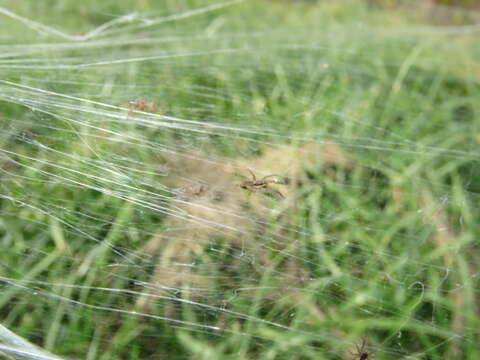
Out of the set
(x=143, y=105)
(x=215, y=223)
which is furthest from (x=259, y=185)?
(x=143, y=105)

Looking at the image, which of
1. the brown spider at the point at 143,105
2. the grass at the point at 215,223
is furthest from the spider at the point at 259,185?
the brown spider at the point at 143,105

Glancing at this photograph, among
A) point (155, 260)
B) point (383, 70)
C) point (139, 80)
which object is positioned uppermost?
point (383, 70)

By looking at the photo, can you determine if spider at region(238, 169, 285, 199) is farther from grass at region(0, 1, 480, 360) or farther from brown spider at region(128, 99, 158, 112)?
brown spider at region(128, 99, 158, 112)

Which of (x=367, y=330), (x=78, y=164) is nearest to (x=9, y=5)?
(x=78, y=164)

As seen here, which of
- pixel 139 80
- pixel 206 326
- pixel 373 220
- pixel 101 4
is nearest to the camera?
pixel 206 326

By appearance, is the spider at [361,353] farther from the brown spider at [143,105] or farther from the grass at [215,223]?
the brown spider at [143,105]

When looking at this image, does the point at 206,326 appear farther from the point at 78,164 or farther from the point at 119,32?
the point at 119,32

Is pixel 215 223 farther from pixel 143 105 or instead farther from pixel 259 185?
pixel 143 105

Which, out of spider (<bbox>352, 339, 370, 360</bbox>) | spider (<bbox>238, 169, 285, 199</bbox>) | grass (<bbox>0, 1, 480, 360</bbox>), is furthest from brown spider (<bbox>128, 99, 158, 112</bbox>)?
spider (<bbox>352, 339, 370, 360</bbox>)
